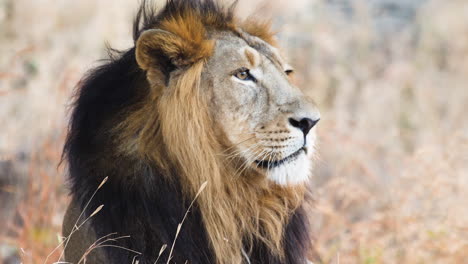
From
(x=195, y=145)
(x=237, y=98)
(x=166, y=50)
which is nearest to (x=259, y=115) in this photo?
(x=237, y=98)

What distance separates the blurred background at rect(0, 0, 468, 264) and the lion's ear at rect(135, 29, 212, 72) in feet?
6.46

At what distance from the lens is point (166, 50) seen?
134 inches

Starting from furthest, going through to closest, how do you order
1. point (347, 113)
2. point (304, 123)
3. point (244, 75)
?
point (347, 113) → point (244, 75) → point (304, 123)

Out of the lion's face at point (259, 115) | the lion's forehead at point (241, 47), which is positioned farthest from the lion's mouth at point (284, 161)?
the lion's forehead at point (241, 47)

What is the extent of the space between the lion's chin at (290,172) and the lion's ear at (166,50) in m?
0.68

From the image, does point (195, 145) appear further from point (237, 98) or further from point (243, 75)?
point (243, 75)

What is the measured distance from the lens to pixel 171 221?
3371mm

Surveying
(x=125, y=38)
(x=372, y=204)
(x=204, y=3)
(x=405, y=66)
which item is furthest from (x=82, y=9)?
(x=204, y=3)

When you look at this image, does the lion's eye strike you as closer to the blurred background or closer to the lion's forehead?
the lion's forehead

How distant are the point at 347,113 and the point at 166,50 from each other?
6.83m

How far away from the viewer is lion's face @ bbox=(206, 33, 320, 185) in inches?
132

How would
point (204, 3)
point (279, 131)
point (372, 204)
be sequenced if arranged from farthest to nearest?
point (372, 204) → point (204, 3) → point (279, 131)

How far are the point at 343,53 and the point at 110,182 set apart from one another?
340 inches

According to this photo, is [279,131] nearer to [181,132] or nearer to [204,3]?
[181,132]
